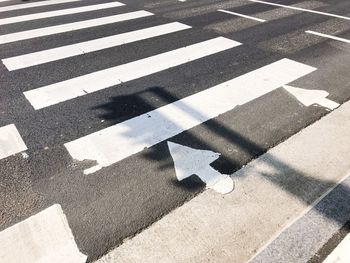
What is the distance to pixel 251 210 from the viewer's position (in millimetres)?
3646

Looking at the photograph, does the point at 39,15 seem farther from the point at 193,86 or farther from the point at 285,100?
the point at 285,100

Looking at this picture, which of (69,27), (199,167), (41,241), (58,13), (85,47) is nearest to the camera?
(41,241)

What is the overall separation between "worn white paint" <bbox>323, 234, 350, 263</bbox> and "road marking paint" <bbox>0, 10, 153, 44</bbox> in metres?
7.35

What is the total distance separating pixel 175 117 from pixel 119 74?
1.76m

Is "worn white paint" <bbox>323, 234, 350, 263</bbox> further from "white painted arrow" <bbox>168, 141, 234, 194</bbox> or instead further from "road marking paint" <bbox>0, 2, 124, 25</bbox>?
"road marking paint" <bbox>0, 2, 124, 25</bbox>

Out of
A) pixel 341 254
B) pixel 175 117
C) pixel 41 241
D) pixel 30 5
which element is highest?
pixel 30 5

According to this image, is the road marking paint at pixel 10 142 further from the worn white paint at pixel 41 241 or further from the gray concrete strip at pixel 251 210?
the gray concrete strip at pixel 251 210

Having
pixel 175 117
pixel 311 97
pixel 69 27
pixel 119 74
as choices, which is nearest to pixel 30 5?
pixel 69 27

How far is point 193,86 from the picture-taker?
6.06 meters

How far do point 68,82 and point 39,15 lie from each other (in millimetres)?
4604

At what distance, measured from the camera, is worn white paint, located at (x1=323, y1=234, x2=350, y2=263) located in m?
3.12

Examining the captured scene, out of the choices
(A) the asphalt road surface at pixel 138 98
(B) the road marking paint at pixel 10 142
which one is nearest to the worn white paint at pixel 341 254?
(A) the asphalt road surface at pixel 138 98

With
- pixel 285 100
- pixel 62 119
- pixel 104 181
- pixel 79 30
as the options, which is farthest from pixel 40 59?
pixel 285 100

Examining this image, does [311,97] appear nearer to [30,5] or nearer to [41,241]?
[41,241]
